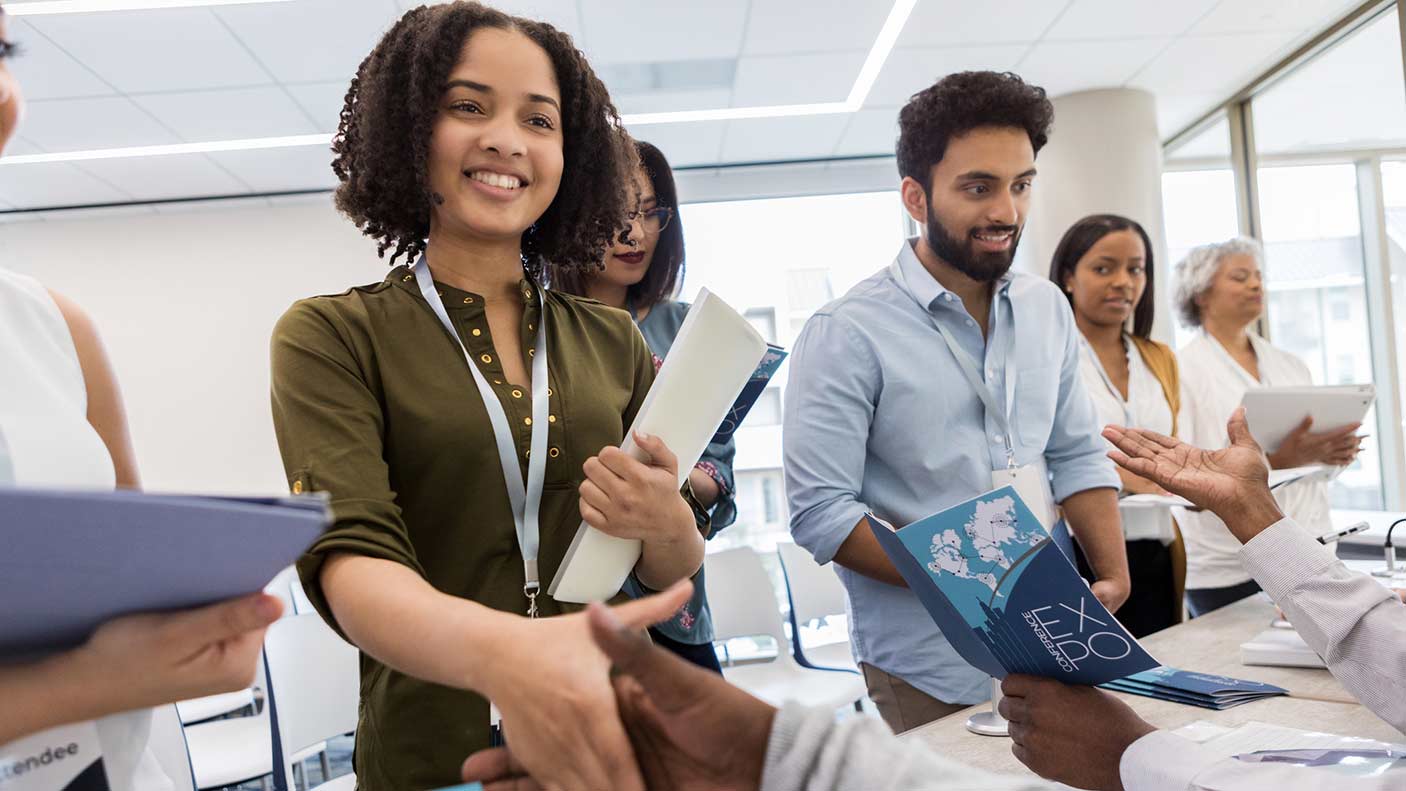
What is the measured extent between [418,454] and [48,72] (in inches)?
182

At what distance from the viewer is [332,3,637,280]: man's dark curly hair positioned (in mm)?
1161

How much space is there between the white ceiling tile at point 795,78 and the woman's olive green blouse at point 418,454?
4205mm

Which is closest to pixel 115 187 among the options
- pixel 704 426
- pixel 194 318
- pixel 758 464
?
pixel 194 318

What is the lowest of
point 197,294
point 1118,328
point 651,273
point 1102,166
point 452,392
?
point 452,392

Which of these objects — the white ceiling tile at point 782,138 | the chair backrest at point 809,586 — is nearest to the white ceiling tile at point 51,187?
the white ceiling tile at point 782,138

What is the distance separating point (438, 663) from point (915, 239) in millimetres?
1656

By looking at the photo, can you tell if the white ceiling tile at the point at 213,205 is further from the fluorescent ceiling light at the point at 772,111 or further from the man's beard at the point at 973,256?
the man's beard at the point at 973,256

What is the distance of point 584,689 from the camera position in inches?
23.6

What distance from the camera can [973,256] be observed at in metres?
1.98

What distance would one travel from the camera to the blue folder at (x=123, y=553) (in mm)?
489

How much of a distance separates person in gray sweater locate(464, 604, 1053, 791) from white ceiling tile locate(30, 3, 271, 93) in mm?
4397

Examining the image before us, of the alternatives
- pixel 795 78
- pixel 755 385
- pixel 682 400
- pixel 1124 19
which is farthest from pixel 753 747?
pixel 1124 19

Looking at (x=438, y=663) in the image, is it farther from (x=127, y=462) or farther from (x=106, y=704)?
(x=127, y=462)

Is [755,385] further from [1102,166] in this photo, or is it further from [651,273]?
[1102,166]
